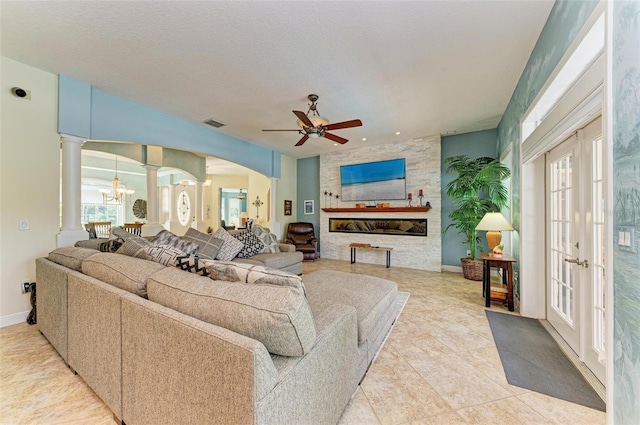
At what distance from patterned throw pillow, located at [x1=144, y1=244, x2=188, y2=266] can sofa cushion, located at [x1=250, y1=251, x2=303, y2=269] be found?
1.89 m

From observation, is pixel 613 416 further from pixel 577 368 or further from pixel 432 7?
pixel 432 7

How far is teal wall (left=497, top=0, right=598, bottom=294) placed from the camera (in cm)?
164

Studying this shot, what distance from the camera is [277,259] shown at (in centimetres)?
396

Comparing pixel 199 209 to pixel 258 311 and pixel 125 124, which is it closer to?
pixel 125 124

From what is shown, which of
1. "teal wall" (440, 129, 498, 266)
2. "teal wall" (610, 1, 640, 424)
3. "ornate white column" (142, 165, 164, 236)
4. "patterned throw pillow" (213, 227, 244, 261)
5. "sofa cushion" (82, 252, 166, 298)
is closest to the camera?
"teal wall" (610, 1, 640, 424)

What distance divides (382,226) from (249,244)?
3226 mm

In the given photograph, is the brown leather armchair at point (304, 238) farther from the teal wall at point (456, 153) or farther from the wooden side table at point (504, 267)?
the wooden side table at point (504, 267)

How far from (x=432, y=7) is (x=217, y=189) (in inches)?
359

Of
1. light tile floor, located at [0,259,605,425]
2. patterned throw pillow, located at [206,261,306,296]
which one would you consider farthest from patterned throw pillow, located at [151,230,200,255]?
Result: patterned throw pillow, located at [206,261,306,296]

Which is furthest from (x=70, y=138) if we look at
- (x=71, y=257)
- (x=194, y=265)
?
(x=194, y=265)

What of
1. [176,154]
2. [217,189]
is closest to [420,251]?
[176,154]

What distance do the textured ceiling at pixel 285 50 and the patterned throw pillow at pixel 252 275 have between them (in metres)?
1.98

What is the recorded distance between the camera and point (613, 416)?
3.87 ft

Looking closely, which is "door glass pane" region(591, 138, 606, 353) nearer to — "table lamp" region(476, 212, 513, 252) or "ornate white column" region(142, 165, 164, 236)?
"table lamp" region(476, 212, 513, 252)
